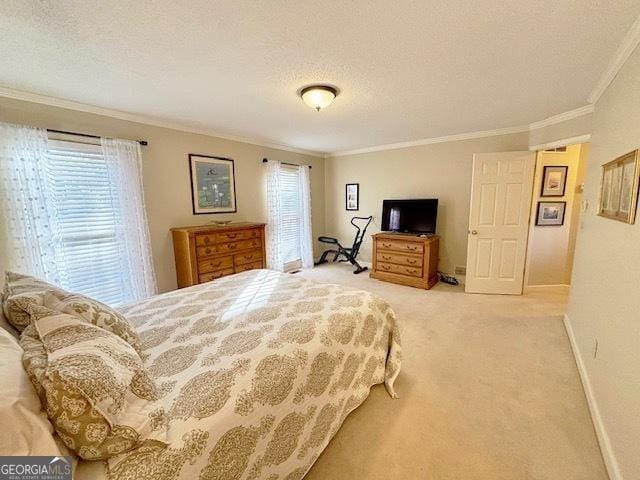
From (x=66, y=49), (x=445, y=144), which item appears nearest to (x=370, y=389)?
(x=66, y=49)

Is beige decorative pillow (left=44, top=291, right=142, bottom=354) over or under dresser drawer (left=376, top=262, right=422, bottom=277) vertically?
over

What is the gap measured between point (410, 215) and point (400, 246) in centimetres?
63

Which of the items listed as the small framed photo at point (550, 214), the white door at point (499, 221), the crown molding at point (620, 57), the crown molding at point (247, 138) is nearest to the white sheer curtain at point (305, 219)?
the crown molding at point (247, 138)

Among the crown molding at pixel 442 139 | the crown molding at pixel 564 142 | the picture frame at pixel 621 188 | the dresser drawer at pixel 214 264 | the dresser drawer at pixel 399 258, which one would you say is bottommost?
the dresser drawer at pixel 399 258

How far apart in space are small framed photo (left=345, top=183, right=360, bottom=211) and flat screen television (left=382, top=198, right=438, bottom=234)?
672 millimetres

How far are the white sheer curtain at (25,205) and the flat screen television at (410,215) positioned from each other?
14.6ft

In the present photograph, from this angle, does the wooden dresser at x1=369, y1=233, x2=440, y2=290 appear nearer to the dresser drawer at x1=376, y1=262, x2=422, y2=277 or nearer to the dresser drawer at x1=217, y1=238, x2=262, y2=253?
the dresser drawer at x1=376, y1=262, x2=422, y2=277

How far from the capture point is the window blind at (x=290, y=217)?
4871 mm

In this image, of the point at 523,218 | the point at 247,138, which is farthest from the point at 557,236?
the point at 247,138

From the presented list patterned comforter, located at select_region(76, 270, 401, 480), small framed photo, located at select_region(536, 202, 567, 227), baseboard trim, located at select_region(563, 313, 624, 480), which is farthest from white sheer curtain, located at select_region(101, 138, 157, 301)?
small framed photo, located at select_region(536, 202, 567, 227)

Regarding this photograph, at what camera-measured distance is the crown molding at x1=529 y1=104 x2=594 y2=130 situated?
2.73 meters

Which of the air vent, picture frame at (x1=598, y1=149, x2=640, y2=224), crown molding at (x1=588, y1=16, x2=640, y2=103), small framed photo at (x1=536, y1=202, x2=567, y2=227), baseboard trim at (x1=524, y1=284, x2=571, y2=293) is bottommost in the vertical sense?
baseboard trim at (x1=524, y1=284, x2=571, y2=293)

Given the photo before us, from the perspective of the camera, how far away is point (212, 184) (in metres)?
3.84

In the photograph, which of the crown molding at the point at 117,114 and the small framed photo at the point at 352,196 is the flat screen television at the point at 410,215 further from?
the crown molding at the point at 117,114
